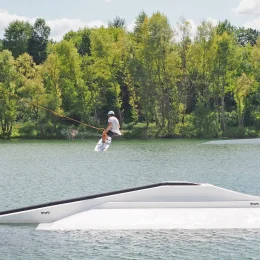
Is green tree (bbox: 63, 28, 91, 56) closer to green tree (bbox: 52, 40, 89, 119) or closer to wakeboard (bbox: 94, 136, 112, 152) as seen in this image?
green tree (bbox: 52, 40, 89, 119)

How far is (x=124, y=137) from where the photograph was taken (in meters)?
83.9

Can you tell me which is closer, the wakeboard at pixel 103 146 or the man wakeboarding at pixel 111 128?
the man wakeboarding at pixel 111 128

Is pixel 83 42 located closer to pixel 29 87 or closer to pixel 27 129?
pixel 29 87

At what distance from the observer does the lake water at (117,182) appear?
21.0 meters

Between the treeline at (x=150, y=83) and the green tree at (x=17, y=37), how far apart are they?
2262 centimetres

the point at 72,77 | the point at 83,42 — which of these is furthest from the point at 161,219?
the point at 83,42

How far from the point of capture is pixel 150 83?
87.6 meters

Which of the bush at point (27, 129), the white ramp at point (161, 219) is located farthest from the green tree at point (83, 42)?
the white ramp at point (161, 219)

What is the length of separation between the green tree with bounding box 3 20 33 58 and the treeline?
2262 cm

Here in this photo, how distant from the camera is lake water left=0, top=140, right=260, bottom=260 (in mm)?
21031

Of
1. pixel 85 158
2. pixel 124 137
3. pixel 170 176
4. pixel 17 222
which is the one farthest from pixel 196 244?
pixel 124 137

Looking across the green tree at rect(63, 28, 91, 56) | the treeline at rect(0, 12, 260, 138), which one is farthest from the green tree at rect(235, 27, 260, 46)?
the green tree at rect(63, 28, 91, 56)

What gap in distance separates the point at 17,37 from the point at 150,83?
38.7 meters

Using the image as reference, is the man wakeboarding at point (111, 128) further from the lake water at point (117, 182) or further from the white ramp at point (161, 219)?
the lake water at point (117, 182)
